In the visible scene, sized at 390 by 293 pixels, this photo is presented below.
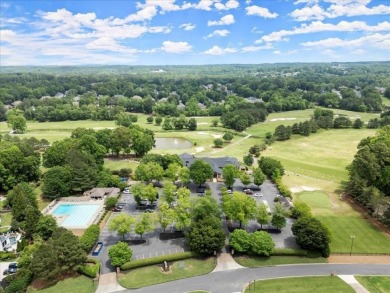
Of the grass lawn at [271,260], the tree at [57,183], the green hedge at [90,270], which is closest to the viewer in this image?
the green hedge at [90,270]

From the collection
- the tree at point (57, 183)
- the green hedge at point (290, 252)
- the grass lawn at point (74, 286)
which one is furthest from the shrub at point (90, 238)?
the green hedge at point (290, 252)

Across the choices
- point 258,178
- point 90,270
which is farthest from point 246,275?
point 258,178

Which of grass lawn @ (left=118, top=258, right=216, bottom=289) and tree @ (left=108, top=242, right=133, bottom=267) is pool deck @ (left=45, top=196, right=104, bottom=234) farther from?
grass lawn @ (left=118, top=258, right=216, bottom=289)

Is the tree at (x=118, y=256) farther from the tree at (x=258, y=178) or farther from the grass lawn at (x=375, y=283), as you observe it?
the tree at (x=258, y=178)

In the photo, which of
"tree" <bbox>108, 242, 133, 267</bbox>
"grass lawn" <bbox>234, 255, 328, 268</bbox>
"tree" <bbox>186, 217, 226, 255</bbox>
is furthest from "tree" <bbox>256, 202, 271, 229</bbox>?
Result: "tree" <bbox>108, 242, 133, 267</bbox>

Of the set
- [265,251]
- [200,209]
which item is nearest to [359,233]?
[265,251]

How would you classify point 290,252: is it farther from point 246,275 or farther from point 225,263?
point 225,263
